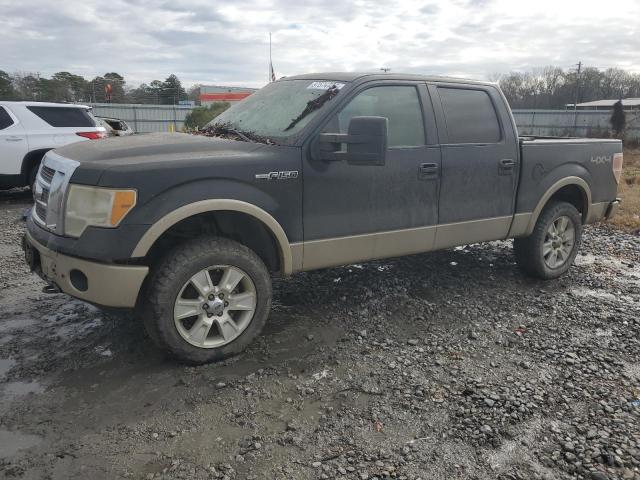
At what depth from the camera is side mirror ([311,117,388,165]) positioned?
367cm

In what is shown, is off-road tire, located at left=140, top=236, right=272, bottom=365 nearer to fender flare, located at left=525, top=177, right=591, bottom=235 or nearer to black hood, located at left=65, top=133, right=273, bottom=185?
black hood, located at left=65, top=133, right=273, bottom=185

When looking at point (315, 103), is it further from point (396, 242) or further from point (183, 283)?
point (183, 283)

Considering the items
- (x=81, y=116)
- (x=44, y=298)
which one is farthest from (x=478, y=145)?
(x=81, y=116)

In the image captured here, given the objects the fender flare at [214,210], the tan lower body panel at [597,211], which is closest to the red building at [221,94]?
the tan lower body panel at [597,211]

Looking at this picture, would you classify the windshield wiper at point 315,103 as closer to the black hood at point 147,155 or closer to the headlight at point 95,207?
the black hood at point 147,155

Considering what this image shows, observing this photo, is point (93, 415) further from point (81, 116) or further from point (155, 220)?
point (81, 116)

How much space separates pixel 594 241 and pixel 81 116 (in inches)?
366

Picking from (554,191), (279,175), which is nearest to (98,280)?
(279,175)

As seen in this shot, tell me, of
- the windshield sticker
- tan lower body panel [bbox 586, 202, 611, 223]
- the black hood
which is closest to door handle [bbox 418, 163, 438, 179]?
the windshield sticker

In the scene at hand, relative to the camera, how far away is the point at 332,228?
4.04m

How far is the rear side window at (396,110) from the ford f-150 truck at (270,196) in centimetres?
1

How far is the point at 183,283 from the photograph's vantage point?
3.44m

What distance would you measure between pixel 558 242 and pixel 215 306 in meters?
3.88

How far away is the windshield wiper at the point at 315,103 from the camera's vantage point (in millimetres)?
4070
